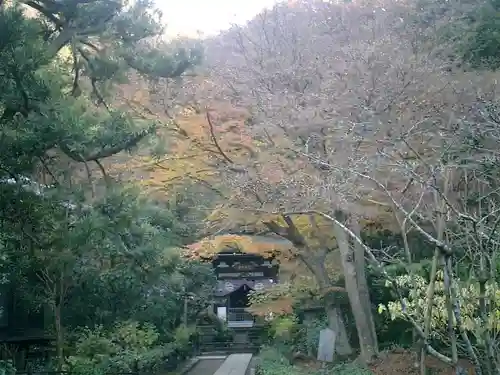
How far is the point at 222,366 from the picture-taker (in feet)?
66.8

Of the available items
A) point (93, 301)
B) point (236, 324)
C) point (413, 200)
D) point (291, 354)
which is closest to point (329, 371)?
point (291, 354)

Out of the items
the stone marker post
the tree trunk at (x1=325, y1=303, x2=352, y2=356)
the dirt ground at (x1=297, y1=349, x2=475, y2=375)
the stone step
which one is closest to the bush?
the stone marker post

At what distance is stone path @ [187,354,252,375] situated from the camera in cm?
1847

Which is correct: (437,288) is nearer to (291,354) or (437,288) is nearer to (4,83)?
(4,83)

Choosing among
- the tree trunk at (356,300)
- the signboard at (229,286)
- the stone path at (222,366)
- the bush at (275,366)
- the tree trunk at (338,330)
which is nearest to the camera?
the bush at (275,366)

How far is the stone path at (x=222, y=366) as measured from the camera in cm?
1847

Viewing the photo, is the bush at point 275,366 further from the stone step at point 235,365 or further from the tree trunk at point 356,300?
the tree trunk at point 356,300

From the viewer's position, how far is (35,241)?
9.63 meters

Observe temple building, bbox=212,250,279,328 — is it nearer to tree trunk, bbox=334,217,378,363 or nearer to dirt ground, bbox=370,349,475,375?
tree trunk, bbox=334,217,378,363

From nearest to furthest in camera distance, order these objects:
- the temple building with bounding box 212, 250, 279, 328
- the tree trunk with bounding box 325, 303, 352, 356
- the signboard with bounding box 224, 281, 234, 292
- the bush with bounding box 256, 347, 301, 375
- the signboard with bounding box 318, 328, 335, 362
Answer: the bush with bounding box 256, 347, 301, 375 → the signboard with bounding box 318, 328, 335, 362 → the tree trunk with bounding box 325, 303, 352, 356 → the temple building with bounding box 212, 250, 279, 328 → the signboard with bounding box 224, 281, 234, 292

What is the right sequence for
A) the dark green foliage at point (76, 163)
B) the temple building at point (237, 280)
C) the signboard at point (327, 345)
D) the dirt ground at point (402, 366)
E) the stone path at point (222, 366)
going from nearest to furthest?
the dark green foliage at point (76, 163) → the dirt ground at point (402, 366) → the signboard at point (327, 345) → the stone path at point (222, 366) → the temple building at point (237, 280)

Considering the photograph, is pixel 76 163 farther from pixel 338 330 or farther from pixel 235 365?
pixel 235 365

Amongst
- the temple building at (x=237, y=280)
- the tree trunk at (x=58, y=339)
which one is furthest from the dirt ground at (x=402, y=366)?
the temple building at (x=237, y=280)

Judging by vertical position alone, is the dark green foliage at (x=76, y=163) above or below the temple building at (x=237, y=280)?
above
